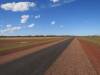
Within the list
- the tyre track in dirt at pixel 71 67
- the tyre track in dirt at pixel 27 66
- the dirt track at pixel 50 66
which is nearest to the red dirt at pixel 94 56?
the dirt track at pixel 50 66

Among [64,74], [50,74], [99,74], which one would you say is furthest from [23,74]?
[99,74]

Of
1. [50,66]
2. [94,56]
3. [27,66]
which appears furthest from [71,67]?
[94,56]

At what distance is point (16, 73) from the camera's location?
10.5m

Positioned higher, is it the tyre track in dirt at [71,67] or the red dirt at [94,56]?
the tyre track in dirt at [71,67]

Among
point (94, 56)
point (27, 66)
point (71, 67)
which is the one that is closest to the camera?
point (27, 66)

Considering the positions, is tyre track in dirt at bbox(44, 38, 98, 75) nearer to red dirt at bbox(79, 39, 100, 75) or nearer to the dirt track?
the dirt track

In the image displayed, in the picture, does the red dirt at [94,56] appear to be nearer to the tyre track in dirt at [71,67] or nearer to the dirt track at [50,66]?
the dirt track at [50,66]

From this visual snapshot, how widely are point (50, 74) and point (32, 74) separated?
2.97 ft

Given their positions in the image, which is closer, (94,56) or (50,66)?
(50,66)

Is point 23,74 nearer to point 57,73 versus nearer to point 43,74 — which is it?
point 43,74

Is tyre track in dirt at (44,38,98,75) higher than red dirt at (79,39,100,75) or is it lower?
higher

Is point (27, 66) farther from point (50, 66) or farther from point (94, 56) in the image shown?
point (94, 56)

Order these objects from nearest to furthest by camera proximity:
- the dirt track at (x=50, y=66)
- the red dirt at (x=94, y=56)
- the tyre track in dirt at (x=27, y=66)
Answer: the tyre track in dirt at (x=27, y=66), the dirt track at (x=50, y=66), the red dirt at (x=94, y=56)

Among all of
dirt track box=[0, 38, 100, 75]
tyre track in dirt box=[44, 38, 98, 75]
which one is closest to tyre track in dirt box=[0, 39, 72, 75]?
dirt track box=[0, 38, 100, 75]
